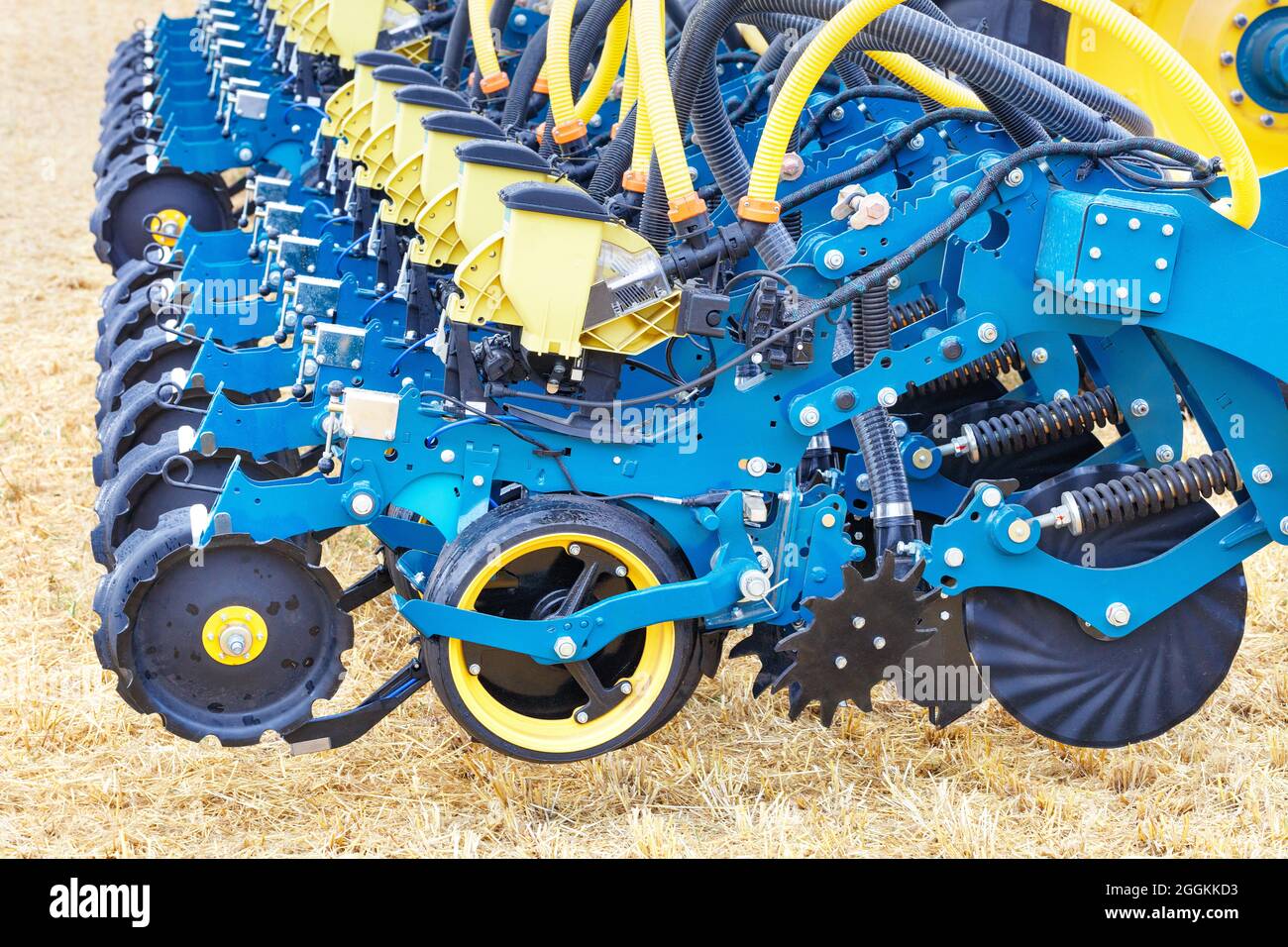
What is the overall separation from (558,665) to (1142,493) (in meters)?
1.42

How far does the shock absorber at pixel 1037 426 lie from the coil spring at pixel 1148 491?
51 centimetres

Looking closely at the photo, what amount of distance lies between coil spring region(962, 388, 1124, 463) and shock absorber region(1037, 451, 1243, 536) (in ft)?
1.67

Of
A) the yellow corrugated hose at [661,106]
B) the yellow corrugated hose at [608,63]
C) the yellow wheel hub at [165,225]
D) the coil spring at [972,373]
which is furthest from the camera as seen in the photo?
the yellow wheel hub at [165,225]

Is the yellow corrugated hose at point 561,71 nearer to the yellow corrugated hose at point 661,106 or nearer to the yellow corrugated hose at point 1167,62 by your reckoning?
the yellow corrugated hose at point 661,106

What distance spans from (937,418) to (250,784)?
2.14 m

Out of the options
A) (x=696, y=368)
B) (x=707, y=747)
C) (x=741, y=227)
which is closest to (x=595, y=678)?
(x=707, y=747)

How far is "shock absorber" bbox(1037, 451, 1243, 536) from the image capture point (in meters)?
3.42

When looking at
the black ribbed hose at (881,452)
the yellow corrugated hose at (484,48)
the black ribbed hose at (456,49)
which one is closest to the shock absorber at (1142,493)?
the black ribbed hose at (881,452)

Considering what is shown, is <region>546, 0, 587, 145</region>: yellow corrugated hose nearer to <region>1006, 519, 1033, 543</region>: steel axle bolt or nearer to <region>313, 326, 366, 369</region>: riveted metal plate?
<region>313, 326, 366, 369</region>: riveted metal plate

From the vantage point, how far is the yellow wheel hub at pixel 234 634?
3305 mm

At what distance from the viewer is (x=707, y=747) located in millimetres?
3742

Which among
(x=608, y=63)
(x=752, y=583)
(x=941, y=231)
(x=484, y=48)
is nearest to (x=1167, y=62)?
(x=941, y=231)

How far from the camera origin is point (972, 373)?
4402mm

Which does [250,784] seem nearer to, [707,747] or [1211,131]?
[707,747]
